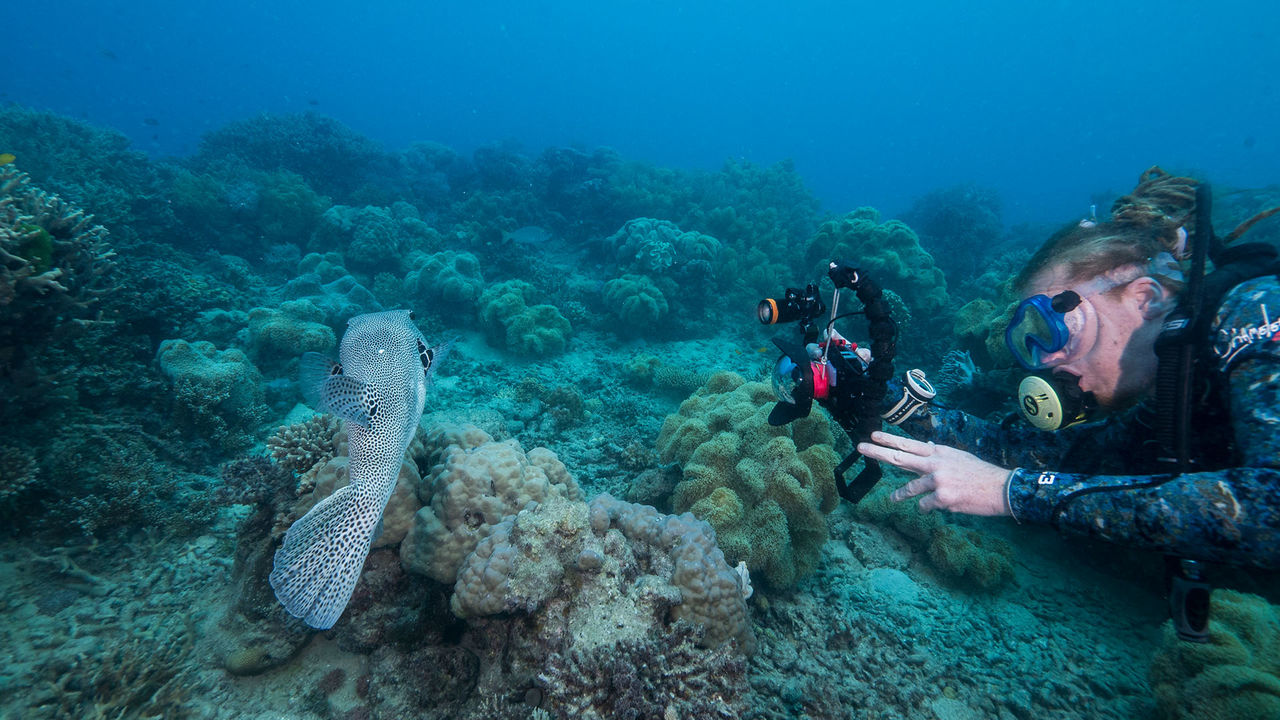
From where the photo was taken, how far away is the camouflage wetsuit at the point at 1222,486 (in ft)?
4.84

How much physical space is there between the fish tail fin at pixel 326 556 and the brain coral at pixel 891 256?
10.8 metres

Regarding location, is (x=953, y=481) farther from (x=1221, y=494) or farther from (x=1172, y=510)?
(x=1221, y=494)

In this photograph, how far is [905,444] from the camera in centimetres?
216

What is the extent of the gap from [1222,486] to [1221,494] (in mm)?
29

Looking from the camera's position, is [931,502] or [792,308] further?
[792,308]

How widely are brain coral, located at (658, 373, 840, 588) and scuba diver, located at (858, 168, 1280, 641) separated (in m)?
1.73

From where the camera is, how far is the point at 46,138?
47.5ft

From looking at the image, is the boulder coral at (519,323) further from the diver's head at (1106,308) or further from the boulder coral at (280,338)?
the diver's head at (1106,308)

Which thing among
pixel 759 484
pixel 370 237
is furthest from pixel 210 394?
pixel 370 237

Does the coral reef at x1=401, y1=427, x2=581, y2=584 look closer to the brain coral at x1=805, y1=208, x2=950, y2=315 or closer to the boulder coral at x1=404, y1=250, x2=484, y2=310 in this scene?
the boulder coral at x1=404, y1=250, x2=484, y2=310

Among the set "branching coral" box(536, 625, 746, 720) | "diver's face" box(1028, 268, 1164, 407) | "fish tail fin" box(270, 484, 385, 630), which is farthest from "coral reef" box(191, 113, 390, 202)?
"diver's face" box(1028, 268, 1164, 407)

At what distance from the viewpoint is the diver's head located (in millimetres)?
2281

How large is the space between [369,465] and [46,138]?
868 inches

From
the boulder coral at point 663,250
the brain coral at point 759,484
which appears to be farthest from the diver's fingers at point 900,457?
the boulder coral at point 663,250
